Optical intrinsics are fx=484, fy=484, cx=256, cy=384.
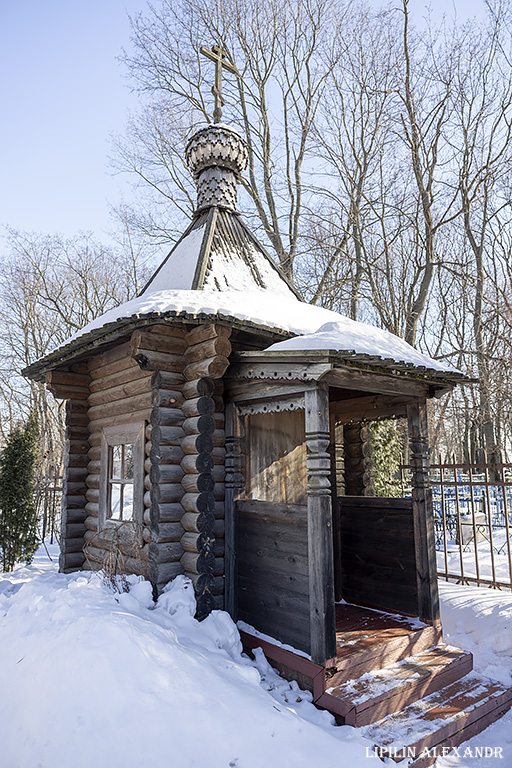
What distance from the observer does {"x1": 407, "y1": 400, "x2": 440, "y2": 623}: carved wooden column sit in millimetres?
5555

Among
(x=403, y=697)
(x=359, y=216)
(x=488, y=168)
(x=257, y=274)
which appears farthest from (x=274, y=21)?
(x=403, y=697)

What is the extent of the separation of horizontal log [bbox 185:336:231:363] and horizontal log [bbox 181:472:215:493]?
1.32 metres

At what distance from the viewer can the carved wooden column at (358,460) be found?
7.23 metres

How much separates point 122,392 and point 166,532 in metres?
2.23

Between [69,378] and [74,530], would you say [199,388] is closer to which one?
[69,378]

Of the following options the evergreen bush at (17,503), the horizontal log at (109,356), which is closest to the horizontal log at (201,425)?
the horizontal log at (109,356)

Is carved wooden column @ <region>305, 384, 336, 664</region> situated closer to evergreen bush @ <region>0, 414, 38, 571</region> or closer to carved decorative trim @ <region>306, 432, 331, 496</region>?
carved decorative trim @ <region>306, 432, 331, 496</region>

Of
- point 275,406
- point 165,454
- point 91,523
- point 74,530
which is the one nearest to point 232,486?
point 165,454

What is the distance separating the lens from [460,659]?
16.5ft

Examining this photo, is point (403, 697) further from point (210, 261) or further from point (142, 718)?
point (210, 261)

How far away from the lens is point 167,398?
567cm

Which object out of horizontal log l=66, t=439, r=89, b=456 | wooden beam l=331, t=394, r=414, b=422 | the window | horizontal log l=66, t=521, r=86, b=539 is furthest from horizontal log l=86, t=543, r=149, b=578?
wooden beam l=331, t=394, r=414, b=422

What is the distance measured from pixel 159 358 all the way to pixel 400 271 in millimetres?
13509

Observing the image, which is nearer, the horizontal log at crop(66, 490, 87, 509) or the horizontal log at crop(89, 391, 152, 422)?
the horizontal log at crop(89, 391, 152, 422)
